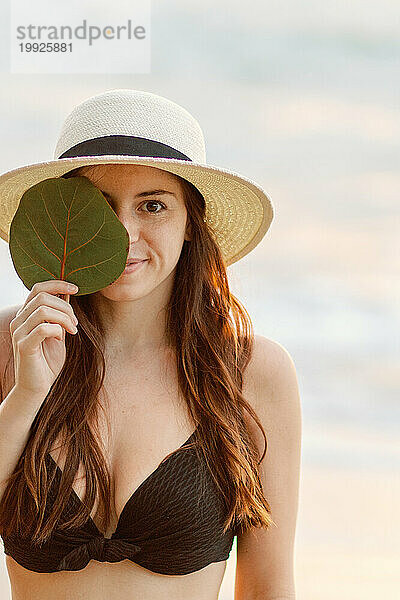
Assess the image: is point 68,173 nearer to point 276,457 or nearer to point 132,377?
point 132,377

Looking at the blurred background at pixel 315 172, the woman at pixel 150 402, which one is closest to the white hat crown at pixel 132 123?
the woman at pixel 150 402

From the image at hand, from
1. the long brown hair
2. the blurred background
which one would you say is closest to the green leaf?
the long brown hair

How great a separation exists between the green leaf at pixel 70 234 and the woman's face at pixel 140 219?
68 millimetres

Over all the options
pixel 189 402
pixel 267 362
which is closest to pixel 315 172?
pixel 267 362

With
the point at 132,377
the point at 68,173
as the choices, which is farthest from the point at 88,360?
the point at 68,173

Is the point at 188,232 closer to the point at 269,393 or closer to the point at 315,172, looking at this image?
the point at 269,393

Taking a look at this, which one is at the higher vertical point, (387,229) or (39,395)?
(387,229)

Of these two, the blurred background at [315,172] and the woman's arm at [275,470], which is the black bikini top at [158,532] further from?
the blurred background at [315,172]

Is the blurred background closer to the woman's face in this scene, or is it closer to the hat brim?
the hat brim

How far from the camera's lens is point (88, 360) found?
1.37 metres

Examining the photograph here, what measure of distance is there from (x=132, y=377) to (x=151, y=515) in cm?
23

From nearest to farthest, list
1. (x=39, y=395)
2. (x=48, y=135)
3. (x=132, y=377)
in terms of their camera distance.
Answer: (x=39, y=395) < (x=132, y=377) < (x=48, y=135)

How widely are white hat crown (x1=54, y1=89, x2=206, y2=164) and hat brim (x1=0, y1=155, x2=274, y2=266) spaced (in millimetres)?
37

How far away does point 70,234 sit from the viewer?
3.73ft
